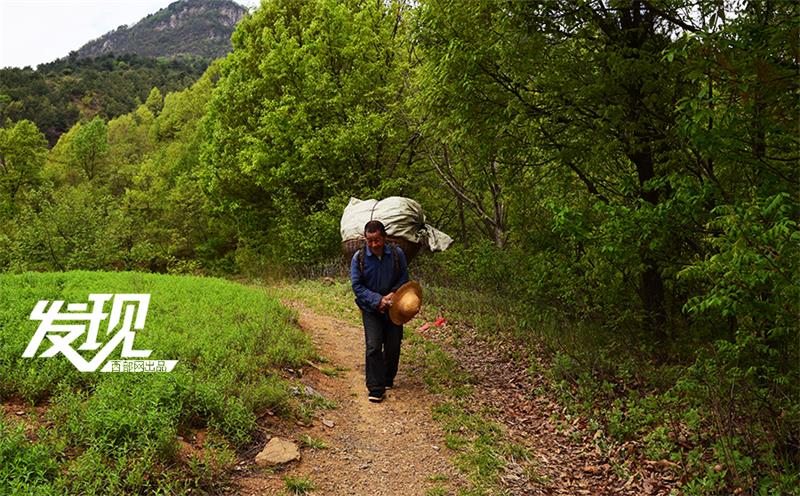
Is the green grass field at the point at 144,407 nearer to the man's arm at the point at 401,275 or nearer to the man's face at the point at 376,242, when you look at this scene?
the man's arm at the point at 401,275

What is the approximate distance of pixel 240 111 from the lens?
2205cm

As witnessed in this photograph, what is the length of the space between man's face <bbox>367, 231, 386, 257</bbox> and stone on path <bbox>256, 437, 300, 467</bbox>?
2.56 meters

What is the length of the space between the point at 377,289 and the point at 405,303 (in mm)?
508

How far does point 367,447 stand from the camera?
5652mm

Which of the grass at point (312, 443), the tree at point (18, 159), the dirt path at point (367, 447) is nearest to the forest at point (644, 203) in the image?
the dirt path at point (367, 447)

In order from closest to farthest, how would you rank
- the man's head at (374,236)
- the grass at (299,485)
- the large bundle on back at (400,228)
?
the grass at (299,485)
the man's head at (374,236)
the large bundle on back at (400,228)

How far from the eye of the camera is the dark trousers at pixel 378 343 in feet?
22.8

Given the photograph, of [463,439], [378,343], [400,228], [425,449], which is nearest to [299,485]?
[425,449]

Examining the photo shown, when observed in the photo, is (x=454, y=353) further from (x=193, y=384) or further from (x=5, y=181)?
(x=5, y=181)

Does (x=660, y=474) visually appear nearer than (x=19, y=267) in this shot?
Yes

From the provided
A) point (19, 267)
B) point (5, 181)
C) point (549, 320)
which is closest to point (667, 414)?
point (549, 320)

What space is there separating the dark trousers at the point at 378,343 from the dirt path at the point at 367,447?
0.88 ft

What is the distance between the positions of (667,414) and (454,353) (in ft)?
13.3

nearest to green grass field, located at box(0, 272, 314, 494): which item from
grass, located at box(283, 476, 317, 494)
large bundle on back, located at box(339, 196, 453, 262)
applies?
grass, located at box(283, 476, 317, 494)
